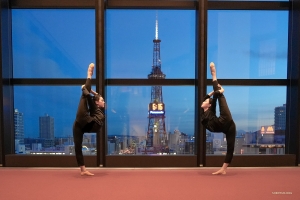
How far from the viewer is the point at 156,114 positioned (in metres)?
4.27

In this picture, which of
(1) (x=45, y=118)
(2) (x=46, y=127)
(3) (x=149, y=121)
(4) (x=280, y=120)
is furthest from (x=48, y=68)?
(4) (x=280, y=120)

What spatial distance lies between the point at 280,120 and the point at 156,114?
2.35 meters

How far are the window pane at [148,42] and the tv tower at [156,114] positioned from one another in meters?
0.04

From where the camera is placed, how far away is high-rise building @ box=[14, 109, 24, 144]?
165 inches

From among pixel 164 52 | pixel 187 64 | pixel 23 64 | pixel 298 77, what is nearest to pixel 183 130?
pixel 187 64

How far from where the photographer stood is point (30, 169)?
369 cm

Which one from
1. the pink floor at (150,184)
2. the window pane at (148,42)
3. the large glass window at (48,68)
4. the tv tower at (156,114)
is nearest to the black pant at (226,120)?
the pink floor at (150,184)

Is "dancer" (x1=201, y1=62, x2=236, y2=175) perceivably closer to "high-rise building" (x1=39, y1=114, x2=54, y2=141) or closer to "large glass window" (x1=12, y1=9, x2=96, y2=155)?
"large glass window" (x1=12, y1=9, x2=96, y2=155)

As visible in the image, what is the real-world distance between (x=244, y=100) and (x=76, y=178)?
10.6 ft

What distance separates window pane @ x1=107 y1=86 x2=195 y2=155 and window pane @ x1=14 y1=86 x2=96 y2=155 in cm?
76

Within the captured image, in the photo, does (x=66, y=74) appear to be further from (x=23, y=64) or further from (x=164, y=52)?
(x=164, y=52)

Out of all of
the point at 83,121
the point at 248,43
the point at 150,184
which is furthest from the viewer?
the point at 248,43

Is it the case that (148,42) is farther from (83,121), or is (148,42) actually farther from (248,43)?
(83,121)

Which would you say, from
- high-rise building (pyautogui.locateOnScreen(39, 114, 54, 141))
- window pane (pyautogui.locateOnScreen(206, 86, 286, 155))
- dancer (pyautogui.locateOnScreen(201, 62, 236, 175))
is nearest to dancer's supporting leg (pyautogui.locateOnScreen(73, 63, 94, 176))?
high-rise building (pyautogui.locateOnScreen(39, 114, 54, 141))
